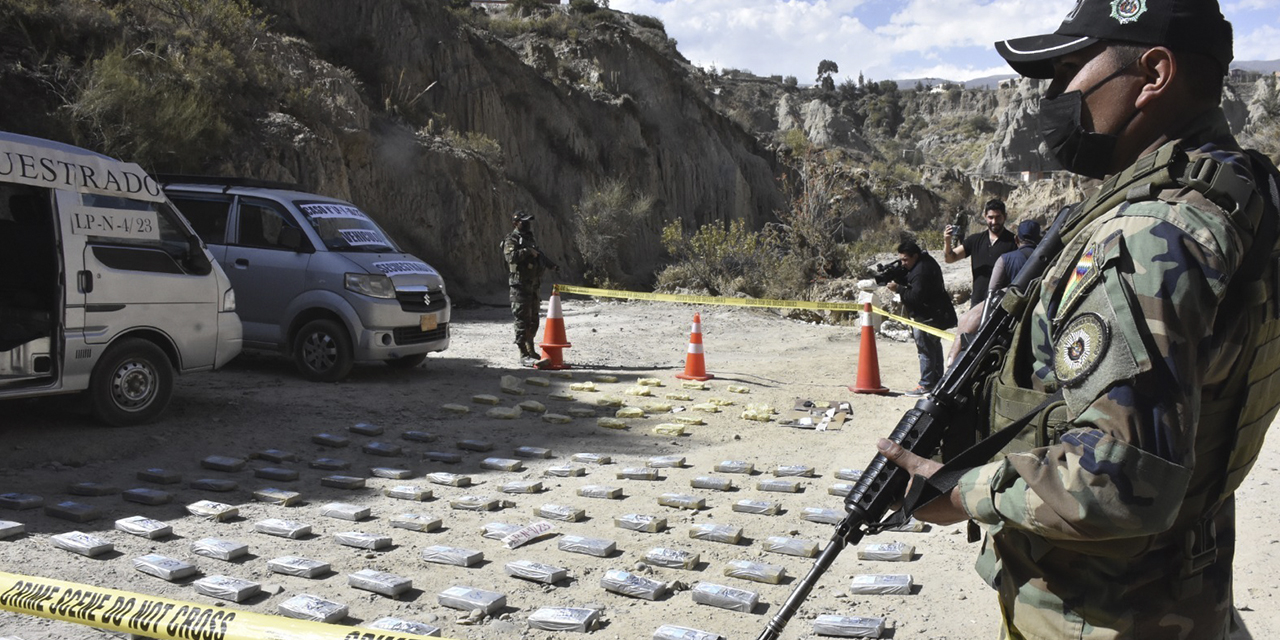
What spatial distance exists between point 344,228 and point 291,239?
60cm

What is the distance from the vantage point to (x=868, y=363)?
401 inches

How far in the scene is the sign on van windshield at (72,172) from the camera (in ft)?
22.6

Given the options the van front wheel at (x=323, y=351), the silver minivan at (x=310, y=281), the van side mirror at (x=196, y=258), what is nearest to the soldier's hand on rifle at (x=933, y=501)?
the van side mirror at (x=196, y=258)

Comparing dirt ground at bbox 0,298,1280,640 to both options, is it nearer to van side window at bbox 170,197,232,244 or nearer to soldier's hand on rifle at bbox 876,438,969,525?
van side window at bbox 170,197,232,244

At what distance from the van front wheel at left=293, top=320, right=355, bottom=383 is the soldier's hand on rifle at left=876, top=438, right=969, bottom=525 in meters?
8.94

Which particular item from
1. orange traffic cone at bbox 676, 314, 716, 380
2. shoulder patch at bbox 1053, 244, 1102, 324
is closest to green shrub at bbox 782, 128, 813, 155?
orange traffic cone at bbox 676, 314, 716, 380

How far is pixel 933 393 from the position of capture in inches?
86.7

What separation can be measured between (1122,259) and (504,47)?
31.2 meters

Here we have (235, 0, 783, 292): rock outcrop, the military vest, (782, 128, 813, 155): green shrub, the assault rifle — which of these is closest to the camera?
the military vest

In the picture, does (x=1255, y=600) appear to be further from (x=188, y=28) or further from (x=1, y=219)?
(x=188, y=28)

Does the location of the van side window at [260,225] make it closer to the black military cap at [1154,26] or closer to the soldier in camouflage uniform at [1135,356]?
the soldier in camouflage uniform at [1135,356]

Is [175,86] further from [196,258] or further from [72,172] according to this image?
[72,172]

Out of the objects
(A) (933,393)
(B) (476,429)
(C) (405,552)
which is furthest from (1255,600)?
(B) (476,429)

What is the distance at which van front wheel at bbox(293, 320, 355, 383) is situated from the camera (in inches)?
405
